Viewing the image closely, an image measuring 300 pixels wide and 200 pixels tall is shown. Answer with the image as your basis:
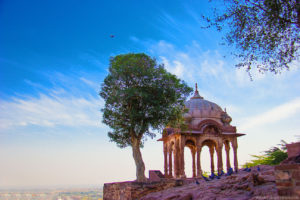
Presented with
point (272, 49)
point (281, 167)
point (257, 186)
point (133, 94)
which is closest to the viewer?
point (281, 167)

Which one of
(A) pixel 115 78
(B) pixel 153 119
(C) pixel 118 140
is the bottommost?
(C) pixel 118 140

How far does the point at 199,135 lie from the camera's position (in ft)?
83.7

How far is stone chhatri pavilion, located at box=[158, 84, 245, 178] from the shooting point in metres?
25.1

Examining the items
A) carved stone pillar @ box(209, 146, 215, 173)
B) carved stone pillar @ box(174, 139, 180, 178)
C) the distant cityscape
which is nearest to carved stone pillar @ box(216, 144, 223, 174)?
carved stone pillar @ box(209, 146, 215, 173)

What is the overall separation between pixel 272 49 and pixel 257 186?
21.3 feet

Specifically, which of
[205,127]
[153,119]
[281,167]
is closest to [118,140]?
[153,119]

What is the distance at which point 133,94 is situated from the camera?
1895 centimetres

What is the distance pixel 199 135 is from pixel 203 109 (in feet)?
9.81

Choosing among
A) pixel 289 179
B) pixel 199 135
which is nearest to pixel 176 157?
pixel 199 135

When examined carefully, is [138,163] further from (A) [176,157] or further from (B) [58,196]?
(B) [58,196]

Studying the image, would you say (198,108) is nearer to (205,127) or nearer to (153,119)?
(205,127)

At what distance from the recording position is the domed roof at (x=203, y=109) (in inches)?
1065

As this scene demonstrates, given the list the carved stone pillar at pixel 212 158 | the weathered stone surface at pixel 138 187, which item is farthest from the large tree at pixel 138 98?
the carved stone pillar at pixel 212 158

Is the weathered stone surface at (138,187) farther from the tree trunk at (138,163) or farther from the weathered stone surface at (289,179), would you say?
the weathered stone surface at (289,179)
